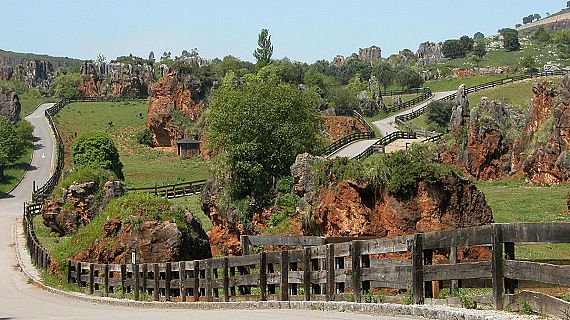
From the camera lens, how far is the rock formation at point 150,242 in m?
28.7

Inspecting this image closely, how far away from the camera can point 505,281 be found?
10.8 meters

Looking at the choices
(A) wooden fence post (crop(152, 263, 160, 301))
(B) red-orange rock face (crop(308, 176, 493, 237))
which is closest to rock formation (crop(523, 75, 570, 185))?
(B) red-orange rock face (crop(308, 176, 493, 237))

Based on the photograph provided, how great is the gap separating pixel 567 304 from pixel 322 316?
5.26m

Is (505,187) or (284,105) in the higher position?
(284,105)

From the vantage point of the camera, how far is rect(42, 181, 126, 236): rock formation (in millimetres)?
52000

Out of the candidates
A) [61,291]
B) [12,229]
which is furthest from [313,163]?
[12,229]

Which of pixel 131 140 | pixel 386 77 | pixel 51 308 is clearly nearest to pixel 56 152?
pixel 131 140

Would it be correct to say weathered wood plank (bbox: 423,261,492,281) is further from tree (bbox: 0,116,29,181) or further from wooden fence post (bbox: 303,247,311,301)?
tree (bbox: 0,116,29,181)

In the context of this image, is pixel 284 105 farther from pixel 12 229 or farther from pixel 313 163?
pixel 12 229

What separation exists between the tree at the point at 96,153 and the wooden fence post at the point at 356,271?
64.6m

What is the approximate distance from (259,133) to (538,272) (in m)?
39.5

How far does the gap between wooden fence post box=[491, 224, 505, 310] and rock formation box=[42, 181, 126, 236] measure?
4254cm

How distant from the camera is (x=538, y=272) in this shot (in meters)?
10.0

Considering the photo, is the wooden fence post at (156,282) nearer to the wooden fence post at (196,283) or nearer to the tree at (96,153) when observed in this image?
the wooden fence post at (196,283)
